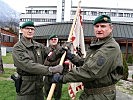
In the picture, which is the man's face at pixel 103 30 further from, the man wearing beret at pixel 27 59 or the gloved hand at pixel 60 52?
the man wearing beret at pixel 27 59

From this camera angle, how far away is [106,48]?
3.91 meters

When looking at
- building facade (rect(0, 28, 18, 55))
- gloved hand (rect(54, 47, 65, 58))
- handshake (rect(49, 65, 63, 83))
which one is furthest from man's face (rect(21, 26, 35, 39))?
building facade (rect(0, 28, 18, 55))

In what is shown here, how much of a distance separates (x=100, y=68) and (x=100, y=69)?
12mm

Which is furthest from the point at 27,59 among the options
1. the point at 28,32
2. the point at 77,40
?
the point at 77,40

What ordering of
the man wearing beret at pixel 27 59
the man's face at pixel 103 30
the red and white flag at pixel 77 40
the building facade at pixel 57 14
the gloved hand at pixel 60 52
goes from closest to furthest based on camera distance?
the man's face at pixel 103 30 < the man wearing beret at pixel 27 59 < the gloved hand at pixel 60 52 < the red and white flag at pixel 77 40 < the building facade at pixel 57 14

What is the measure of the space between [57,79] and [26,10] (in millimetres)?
84626

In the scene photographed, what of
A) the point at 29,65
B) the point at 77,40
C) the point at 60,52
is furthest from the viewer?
the point at 77,40

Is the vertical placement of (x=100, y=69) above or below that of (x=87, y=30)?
below

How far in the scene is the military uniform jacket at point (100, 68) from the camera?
12.5 feet

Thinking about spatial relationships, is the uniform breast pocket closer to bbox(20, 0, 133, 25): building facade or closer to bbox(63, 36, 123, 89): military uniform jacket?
bbox(63, 36, 123, 89): military uniform jacket

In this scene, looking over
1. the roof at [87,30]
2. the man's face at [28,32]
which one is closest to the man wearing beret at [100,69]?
the man's face at [28,32]

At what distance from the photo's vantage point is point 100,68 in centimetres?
378

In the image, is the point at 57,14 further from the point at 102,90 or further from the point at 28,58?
the point at 102,90

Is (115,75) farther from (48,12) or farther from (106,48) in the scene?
(48,12)
